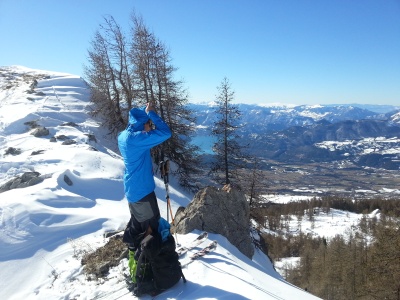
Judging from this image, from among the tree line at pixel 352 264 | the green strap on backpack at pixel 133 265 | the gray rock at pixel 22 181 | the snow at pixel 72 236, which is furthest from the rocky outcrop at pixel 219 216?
the tree line at pixel 352 264

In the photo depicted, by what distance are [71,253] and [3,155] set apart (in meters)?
11.0

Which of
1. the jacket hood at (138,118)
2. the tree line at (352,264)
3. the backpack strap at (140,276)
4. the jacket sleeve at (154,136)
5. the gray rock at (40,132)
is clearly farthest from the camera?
the gray rock at (40,132)

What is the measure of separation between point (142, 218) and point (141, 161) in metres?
1.02

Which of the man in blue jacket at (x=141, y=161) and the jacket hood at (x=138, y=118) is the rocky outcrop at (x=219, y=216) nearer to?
the man in blue jacket at (x=141, y=161)

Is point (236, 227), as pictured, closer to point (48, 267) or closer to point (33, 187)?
point (48, 267)

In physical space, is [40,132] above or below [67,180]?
above

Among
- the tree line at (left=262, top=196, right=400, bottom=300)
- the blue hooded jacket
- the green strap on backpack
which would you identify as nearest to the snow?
the green strap on backpack

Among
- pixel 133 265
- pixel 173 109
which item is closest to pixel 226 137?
pixel 173 109

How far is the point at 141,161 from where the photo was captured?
485 centimetres

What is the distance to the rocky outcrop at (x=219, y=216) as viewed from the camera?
7.96m

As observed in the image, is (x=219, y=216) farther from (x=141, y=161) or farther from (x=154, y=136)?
(x=154, y=136)

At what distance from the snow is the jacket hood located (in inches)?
109

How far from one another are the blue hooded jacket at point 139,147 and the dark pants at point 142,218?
0.13 m

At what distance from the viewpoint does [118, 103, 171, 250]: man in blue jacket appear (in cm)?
464
